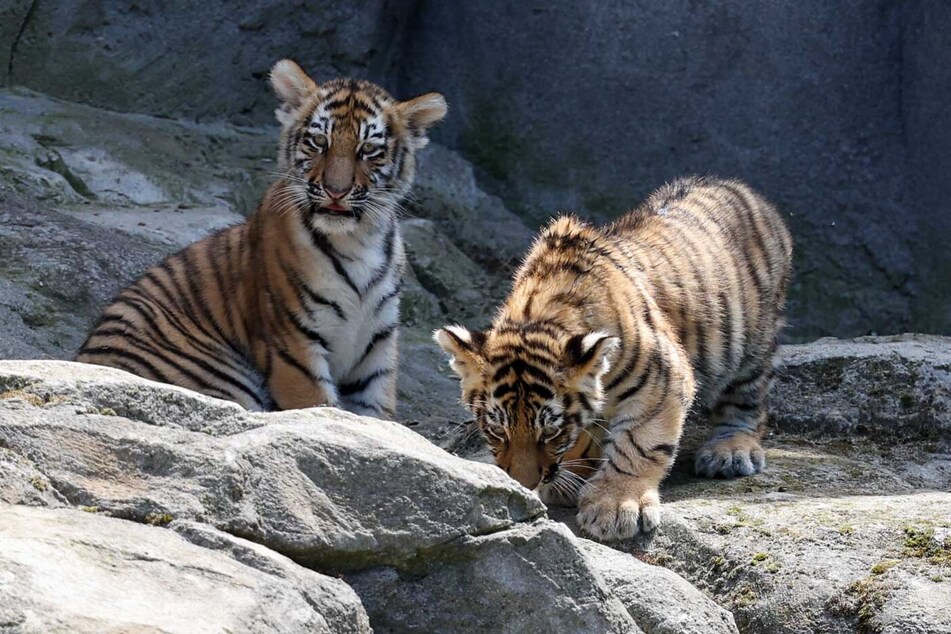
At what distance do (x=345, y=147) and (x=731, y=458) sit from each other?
79.0 inches

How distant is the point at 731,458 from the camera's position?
5.14 m

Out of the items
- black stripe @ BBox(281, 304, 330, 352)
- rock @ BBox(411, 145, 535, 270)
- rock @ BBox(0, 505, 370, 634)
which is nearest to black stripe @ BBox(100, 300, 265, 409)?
black stripe @ BBox(281, 304, 330, 352)

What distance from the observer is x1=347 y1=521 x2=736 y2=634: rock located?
3039 millimetres

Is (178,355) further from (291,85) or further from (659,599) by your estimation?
(659,599)

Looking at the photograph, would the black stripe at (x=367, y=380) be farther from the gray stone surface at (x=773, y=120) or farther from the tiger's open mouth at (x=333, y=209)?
the gray stone surface at (x=773, y=120)

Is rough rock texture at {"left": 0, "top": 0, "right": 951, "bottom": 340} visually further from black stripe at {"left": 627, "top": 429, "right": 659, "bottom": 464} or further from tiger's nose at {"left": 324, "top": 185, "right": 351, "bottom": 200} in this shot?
black stripe at {"left": 627, "top": 429, "right": 659, "bottom": 464}

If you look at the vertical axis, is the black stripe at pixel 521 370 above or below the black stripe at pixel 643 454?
above

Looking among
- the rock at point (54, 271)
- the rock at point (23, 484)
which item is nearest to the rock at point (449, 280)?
the rock at point (54, 271)

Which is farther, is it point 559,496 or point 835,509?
point 559,496

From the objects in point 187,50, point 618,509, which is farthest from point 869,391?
point 187,50

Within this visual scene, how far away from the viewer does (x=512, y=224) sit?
8.47 metres

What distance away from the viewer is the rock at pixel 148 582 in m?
2.31

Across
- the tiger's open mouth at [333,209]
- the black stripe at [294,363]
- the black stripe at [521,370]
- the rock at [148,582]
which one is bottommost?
the black stripe at [294,363]

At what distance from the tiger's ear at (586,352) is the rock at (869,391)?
6.11ft
